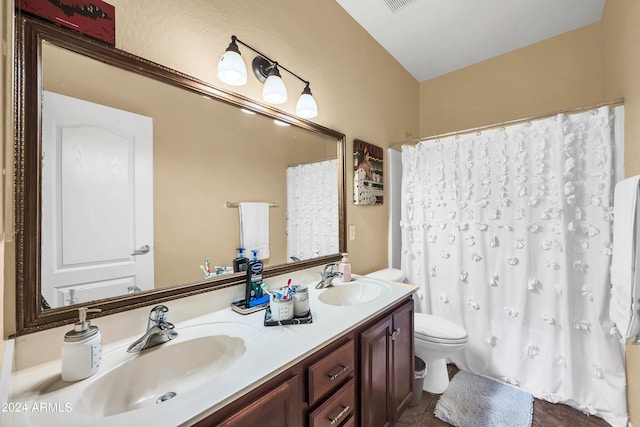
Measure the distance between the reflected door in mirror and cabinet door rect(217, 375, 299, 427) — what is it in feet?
1.87

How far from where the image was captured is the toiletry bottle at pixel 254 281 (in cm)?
117

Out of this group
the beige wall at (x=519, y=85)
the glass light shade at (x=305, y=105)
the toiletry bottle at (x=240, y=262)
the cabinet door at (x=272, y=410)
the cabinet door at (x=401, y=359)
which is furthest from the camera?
the beige wall at (x=519, y=85)

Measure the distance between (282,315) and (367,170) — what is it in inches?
54.0

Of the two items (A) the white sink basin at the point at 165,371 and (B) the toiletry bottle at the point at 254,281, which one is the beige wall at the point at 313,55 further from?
(B) the toiletry bottle at the point at 254,281

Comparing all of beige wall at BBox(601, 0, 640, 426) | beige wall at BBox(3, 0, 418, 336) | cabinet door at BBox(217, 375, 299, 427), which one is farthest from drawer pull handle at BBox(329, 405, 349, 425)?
beige wall at BBox(601, 0, 640, 426)

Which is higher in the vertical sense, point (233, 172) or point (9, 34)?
point (9, 34)

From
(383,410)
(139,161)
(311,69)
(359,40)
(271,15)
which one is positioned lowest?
(383,410)

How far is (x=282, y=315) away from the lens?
100 centimetres

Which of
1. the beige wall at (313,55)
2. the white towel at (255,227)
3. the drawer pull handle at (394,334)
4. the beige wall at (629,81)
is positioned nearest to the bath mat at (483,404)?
the beige wall at (629,81)

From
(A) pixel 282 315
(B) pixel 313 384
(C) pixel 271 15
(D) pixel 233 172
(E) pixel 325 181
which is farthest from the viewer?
(E) pixel 325 181

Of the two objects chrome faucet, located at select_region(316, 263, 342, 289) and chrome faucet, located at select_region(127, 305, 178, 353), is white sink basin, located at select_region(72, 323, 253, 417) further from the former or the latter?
chrome faucet, located at select_region(316, 263, 342, 289)

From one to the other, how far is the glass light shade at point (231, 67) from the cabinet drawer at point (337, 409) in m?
1.34

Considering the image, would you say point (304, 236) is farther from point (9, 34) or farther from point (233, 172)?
point (9, 34)

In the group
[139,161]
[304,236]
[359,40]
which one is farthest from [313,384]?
[359,40]
